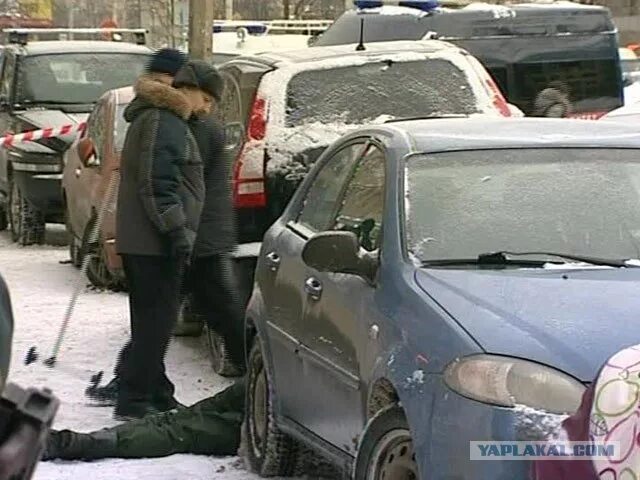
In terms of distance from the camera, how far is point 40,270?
12.7 meters

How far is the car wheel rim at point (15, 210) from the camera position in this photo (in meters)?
14.5

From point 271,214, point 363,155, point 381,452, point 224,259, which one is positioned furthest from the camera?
point 271,214

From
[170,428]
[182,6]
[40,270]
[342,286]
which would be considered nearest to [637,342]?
[342,286]

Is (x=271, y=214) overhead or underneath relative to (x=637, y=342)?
underneath

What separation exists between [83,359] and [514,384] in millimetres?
4962

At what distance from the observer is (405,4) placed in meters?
14.9

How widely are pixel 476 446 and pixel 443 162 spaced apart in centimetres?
161

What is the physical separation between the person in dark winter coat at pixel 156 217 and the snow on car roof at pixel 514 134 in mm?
1467

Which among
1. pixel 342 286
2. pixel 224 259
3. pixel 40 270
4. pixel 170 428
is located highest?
pixel 342 286

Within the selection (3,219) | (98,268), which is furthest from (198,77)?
(3,219)

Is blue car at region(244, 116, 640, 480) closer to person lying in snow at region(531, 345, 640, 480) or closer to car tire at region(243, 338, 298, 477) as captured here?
car tire at region(243, 338, 298, 477)

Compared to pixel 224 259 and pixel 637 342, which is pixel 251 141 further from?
pixel 637 342

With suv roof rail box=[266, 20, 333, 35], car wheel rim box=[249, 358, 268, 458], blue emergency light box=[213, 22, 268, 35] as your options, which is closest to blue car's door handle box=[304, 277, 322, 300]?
car wheel rim box=[249, 358, 268, 458]

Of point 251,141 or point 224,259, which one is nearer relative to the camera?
point 224,259
